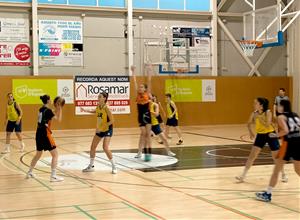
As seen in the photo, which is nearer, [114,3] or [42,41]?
[42,41]

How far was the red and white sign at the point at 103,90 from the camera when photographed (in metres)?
23.9

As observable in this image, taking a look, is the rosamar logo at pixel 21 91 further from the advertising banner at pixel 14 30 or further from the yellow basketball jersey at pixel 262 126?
Answer: the yellow basketball jersey at pixel 262 126

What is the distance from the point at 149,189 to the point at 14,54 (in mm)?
16125

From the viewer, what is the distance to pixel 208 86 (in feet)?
86.6

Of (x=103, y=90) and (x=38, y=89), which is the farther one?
(x=103, y=90)

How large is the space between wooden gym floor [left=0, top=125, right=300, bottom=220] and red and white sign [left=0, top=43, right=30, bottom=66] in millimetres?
9477

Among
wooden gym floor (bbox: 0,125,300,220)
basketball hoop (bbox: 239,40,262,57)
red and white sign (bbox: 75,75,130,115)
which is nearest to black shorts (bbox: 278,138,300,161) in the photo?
wooden gym floor (bbox: 0,125,300,220)

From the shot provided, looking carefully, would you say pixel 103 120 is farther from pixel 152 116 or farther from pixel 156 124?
pixel 156 124

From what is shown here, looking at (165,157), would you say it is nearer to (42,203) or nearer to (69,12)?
(42,203)

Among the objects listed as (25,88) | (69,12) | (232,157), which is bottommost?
(232,157)

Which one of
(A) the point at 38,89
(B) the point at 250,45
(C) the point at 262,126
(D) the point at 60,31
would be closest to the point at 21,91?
(A) the point at 38,89

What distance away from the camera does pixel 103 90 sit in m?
24.4

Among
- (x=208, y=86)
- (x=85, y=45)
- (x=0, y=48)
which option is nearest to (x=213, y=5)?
(x=208, y=86)

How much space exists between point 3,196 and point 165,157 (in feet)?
18.9
